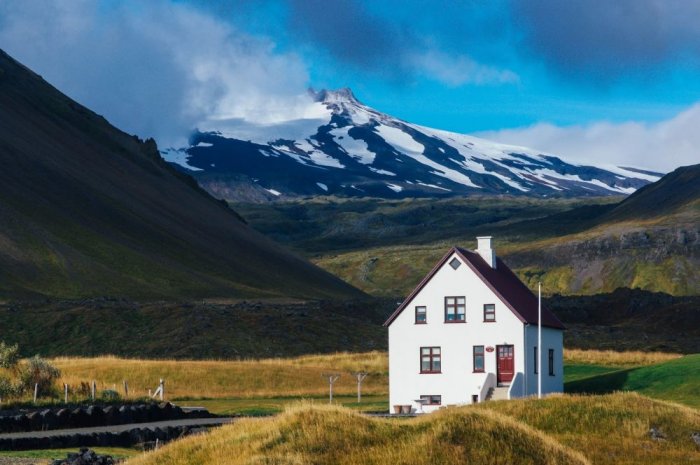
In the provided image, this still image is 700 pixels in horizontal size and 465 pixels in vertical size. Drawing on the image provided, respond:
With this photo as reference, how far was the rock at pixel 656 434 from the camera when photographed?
144ft

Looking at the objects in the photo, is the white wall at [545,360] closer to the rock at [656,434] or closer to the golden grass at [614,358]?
the golden grass at [614,358]

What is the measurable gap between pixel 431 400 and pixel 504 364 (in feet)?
15.8

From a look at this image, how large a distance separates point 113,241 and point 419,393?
13165 centimetres

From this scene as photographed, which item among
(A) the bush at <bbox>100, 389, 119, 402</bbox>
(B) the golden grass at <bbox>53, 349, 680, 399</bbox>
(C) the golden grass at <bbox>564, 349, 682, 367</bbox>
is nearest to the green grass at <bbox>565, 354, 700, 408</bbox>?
(B) the golden grass at <bbox>53, 349, 680, 399</bbox>

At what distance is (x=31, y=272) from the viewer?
573ft

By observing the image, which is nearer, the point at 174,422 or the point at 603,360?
the point at 174,422

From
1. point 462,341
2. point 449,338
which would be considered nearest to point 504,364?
point 462,341

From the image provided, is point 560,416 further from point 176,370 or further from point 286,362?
point 286,362

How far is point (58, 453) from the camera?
39.2m

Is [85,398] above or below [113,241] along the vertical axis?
below

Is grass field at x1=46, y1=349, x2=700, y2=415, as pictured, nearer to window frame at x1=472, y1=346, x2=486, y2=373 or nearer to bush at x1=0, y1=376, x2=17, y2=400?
bush at x1=0, y1=376, x2=17, y2=400

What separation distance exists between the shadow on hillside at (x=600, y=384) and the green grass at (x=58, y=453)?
119 feet

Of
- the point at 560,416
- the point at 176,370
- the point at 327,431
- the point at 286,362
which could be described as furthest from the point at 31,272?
the point at 327,431

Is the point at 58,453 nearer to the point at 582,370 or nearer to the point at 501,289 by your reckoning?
the point at 501,289
